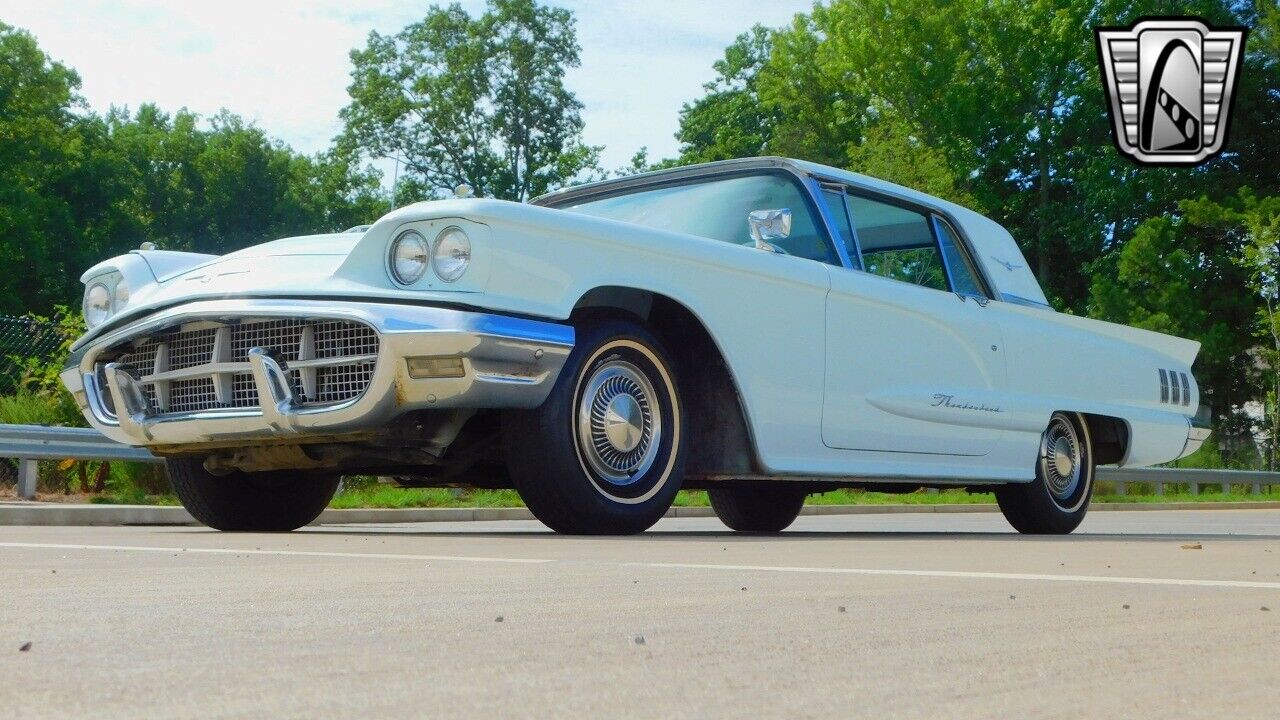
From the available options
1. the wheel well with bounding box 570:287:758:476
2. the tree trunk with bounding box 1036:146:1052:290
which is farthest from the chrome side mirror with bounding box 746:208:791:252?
the tree trunk with bounding box 1036:146:1052:290

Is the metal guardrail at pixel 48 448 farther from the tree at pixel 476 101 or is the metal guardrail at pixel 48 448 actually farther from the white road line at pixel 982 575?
the tree at pixel 476 101

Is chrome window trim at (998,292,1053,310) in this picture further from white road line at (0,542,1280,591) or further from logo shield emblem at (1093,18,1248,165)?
logo shield emblem at (1093,18,1248,165)

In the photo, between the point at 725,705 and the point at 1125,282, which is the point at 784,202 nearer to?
the point at 725,705

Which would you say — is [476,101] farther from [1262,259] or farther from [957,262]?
[957,262]

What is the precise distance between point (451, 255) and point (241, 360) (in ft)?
3.01

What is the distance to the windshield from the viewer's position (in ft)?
24.3

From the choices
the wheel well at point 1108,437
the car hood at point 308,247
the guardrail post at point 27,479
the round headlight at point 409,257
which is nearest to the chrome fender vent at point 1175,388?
the wheel well at point 1108,437

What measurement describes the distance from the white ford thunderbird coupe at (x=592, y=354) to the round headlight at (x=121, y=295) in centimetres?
1

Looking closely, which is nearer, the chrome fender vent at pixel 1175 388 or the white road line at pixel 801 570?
the white road line at pixel 801 570

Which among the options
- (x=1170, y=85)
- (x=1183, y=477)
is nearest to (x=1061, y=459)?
(x=1183, y=477)

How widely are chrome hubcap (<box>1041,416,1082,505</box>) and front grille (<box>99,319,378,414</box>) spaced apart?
4218 mm

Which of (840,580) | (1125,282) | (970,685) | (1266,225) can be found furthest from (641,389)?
(1125,282)

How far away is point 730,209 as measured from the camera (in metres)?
7.46

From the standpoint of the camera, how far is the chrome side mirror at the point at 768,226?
23.2 feet
